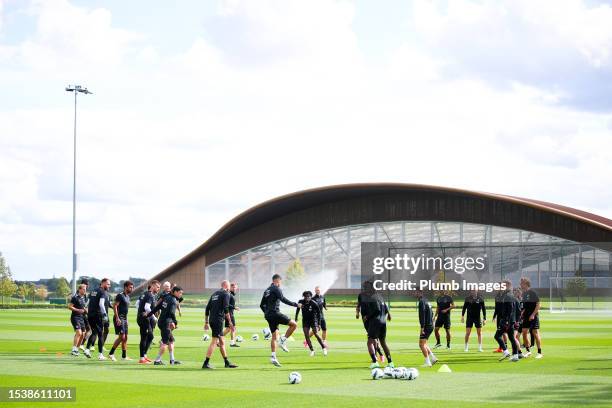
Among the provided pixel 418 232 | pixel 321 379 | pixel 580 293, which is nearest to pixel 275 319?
pixel 321 379

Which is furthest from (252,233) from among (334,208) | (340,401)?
(340,401)

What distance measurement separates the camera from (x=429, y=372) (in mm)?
20266

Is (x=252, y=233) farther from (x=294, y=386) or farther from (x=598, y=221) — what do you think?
(x=294, y=386)

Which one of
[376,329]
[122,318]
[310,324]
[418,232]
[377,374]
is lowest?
[377,374]

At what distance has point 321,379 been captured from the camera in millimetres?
18797

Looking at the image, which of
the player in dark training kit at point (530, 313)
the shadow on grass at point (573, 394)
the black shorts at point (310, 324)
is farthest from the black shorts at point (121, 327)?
the shadow on grass at point (573, 394)

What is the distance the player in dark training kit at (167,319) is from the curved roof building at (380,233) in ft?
191

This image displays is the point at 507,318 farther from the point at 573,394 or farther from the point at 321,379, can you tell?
the point at 573,394

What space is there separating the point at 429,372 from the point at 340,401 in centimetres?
564

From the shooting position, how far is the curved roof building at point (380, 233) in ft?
282

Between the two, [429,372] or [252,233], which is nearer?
[429,372]

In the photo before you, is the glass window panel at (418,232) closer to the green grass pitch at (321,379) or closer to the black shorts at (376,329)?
the green grass pitch at (321,379)

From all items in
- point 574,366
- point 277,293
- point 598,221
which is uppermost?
point 598,221

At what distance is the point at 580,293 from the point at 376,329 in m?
62.6
